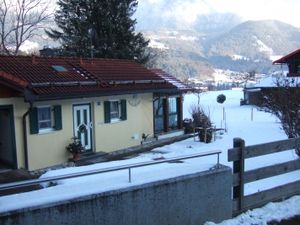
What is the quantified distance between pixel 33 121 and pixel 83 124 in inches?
108

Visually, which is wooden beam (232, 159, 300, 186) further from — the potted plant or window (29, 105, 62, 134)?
the potted plant

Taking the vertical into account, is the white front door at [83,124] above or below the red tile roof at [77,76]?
below

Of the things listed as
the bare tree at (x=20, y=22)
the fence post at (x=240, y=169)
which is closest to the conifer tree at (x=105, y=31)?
the bare tree at (x=20, y=22)

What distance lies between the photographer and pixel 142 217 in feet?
18.6

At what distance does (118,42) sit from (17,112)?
20.2 m

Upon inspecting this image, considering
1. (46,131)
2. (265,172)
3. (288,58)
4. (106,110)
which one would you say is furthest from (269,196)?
(288,58)

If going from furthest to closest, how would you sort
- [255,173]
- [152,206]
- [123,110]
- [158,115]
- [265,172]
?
[158,115]
[123,110]
[265,172]
[255,173]
[152,206]

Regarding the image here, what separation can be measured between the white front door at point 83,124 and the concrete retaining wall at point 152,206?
10536 millimetres

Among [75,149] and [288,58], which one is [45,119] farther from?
[288,58]

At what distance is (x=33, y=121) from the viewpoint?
14.4 meters

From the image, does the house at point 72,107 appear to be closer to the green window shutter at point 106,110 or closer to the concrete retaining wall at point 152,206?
the green window shutter at point 106,110

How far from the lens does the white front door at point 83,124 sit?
16484mm

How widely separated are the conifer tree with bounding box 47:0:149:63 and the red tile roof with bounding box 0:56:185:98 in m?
10.7

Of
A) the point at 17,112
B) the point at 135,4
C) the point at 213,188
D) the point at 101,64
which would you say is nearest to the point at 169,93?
the point at 101,64
